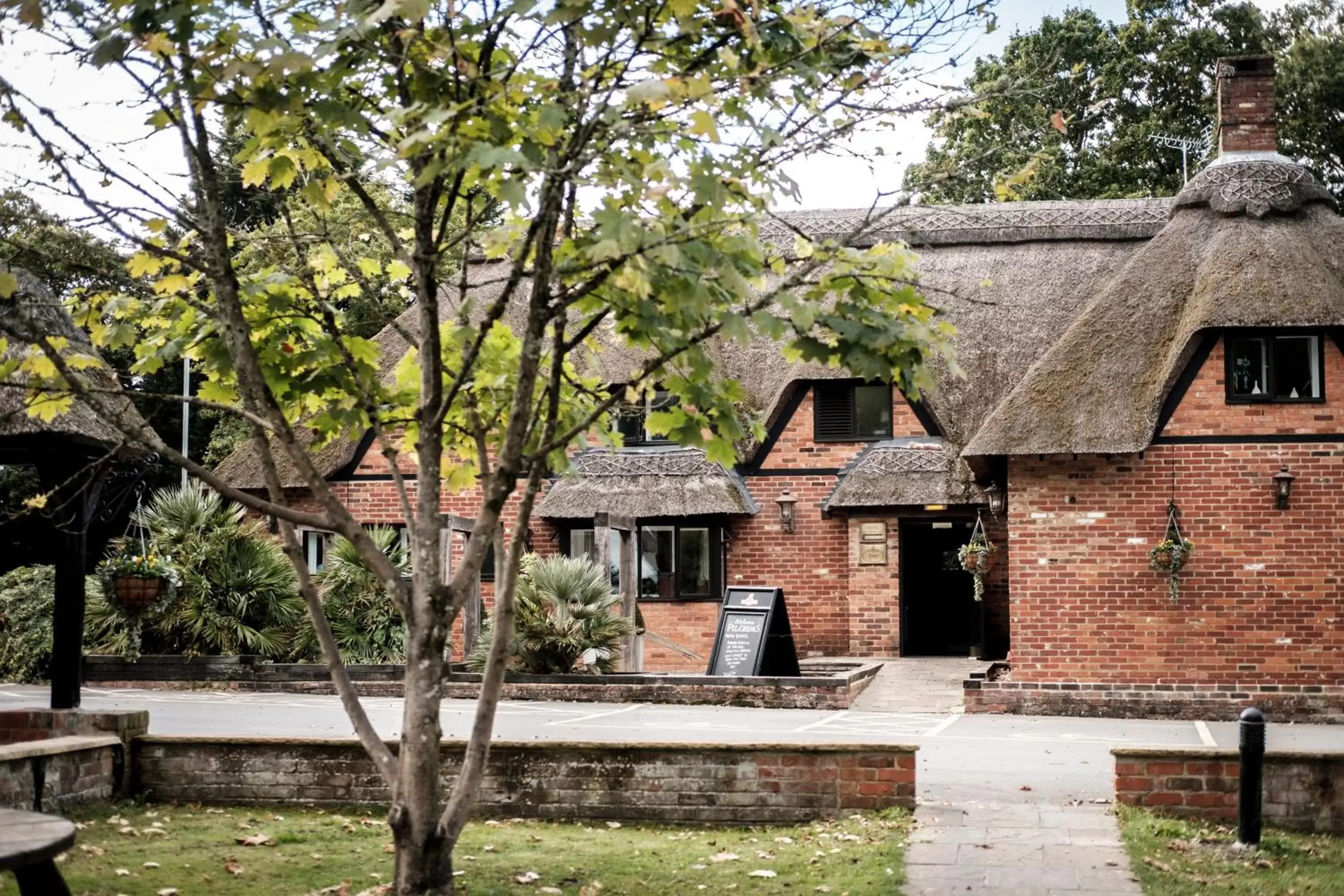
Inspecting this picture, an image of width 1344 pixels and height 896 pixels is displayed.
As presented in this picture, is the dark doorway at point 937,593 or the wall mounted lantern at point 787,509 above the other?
the wall mounted lantern at point 787,509

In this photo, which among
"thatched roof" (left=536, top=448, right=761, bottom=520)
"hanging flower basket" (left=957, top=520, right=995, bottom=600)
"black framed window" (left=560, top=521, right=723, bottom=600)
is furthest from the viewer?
"black framed window" (left=560, top=521, right=723, bottom=600)

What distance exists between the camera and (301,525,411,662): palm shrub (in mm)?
20359

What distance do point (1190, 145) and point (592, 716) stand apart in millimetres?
27927

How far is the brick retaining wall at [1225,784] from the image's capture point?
9.04 meters

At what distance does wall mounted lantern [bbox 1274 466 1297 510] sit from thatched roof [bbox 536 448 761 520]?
8.55m

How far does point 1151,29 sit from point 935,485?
2334 centimetres

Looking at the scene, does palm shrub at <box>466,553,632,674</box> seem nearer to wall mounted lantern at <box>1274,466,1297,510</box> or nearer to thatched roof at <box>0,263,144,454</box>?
wall mounted lantern at <box>1274,466,1297,510</box>

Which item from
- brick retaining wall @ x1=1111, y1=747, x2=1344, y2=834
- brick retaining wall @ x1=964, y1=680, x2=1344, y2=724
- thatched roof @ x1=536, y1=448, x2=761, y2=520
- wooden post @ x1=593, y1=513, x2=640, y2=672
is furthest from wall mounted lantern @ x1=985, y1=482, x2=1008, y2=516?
brick retaining wall @ x1=1111, y1=747, x2=1344, y2=834

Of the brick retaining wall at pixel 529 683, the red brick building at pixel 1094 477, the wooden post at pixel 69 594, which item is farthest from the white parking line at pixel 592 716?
the wooden post at pixel 69 594

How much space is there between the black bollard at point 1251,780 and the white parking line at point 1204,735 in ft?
16.7

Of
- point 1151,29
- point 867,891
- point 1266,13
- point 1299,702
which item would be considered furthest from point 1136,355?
point 1266,13

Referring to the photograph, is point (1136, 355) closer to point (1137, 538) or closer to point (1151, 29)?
point (1137, 538)

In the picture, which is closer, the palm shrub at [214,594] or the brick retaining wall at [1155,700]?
the brick retaining wall at [1155,700]

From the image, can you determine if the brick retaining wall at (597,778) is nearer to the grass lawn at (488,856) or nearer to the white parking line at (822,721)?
the grass lawn at (488,856)
